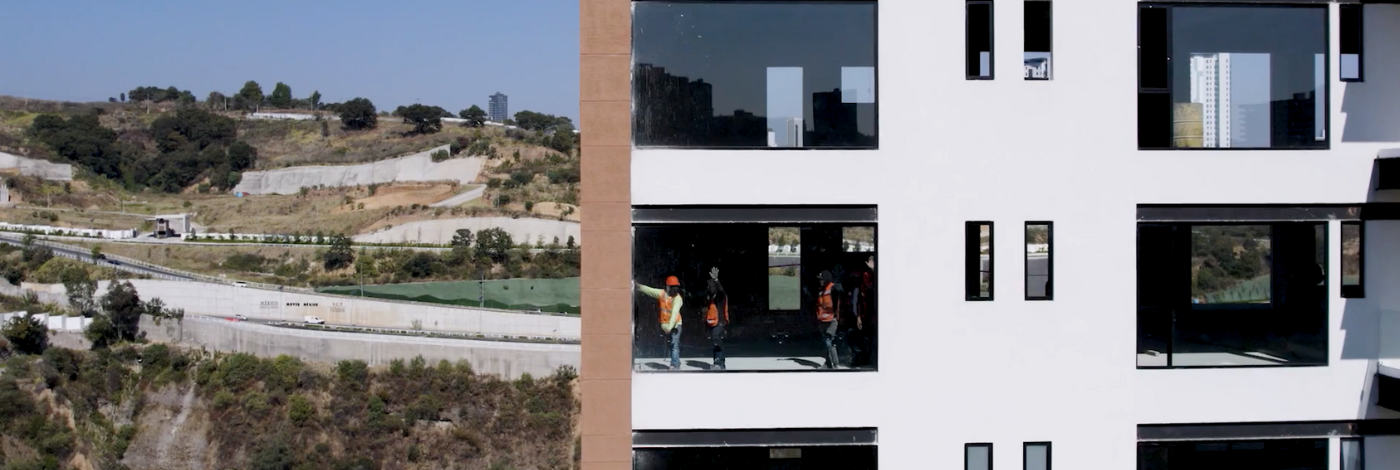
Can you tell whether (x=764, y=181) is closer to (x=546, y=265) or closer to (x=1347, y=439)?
(x=1347, y=439)

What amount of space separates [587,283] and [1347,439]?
506 centimetres

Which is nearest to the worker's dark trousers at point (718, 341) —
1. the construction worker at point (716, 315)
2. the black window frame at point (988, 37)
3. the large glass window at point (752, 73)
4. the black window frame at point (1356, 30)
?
the construction worker at point (716, 315)

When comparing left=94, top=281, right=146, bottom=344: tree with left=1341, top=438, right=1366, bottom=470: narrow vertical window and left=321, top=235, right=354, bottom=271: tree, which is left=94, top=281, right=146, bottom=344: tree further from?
left=1341, top=438, right=1366, bottom=470: narrow vertical window

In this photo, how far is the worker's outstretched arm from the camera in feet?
24.3

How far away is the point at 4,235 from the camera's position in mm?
103500

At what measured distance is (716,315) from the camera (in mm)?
7680

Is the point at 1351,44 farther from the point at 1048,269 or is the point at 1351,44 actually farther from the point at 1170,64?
the point at 1048,269

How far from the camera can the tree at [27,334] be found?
7956 centimetres

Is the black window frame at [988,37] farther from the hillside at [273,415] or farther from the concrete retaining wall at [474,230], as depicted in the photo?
the concrete retaining wall at [474,230]

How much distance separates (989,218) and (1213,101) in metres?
1.66

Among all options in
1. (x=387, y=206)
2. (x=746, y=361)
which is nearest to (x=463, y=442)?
(x=387, y=206)

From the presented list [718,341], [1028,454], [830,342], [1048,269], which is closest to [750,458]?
[718,341]

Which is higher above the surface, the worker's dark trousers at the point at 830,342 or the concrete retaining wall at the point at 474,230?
the concrete retaining wall at the point at 474,230

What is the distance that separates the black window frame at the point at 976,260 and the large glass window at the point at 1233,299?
1.03 metres
